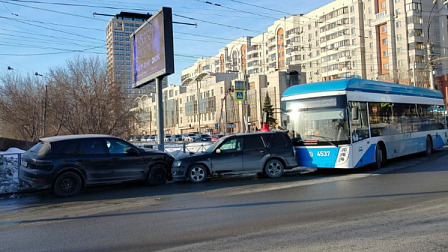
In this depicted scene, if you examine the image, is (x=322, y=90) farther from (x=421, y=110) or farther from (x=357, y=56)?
(x=357, y=56)

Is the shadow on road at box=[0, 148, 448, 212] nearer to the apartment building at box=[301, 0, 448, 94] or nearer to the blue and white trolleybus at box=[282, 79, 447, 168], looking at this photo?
the blue and white trolleybus at box=[282, 79, 447, 168]

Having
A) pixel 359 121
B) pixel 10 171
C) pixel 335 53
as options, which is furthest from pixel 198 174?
pixel 335 53

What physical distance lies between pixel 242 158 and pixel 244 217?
5.62m

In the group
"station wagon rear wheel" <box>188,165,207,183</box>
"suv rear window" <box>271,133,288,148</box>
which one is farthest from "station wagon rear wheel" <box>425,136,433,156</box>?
"station wagon rear wheel" <box>188,165,207,183</box>

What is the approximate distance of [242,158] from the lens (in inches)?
517

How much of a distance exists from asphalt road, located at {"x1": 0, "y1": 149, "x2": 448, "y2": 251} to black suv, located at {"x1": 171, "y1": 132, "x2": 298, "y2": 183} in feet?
2.78

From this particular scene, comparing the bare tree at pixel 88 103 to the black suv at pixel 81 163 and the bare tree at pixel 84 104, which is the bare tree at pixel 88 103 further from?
the black suv at pixel 81 163

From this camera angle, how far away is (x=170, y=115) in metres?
120

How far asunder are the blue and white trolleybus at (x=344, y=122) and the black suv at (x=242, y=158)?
30.2 inches

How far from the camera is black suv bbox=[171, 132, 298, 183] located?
12797 mm

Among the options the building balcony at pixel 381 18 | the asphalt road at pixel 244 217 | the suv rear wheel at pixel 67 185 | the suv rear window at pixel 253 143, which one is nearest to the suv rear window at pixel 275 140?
the suv rear window at pixel 253 143

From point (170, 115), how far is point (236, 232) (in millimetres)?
115085

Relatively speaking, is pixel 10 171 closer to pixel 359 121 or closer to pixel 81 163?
pixel 81 163

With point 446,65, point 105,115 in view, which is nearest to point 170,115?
point 446,65
